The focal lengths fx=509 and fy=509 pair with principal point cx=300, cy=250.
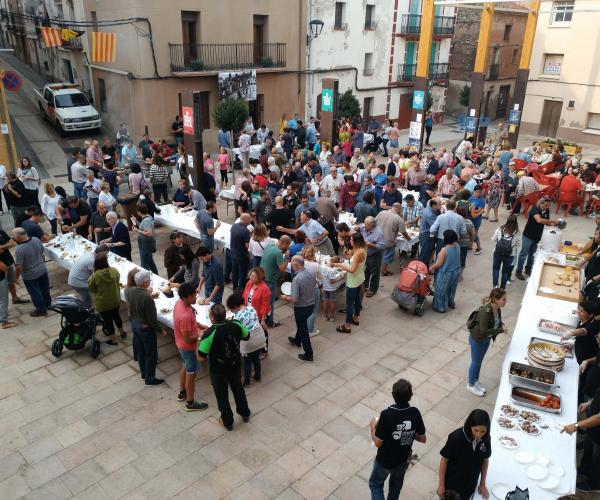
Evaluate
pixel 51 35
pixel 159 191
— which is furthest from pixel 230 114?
pixel 51 35

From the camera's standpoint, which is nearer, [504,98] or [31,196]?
[31,196]

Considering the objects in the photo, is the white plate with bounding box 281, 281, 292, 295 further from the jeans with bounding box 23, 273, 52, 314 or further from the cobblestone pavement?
the jeans with bounding box 23, 273, 52, 314

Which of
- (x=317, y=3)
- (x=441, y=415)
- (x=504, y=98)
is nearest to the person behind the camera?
(x=441, y=415)

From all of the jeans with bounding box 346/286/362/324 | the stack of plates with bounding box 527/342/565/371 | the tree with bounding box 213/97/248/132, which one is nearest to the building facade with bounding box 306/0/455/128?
the tree with bounding box 213/97/248/132

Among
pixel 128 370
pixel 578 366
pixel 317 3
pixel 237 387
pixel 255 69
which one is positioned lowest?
pixel 128 370

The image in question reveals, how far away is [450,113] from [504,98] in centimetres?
353

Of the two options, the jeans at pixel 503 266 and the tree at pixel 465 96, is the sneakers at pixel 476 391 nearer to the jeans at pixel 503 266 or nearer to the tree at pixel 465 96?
the jeans at pixel 503 266

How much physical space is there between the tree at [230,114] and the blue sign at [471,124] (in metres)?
8.79

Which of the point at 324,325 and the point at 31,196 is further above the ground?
the point at 31,196

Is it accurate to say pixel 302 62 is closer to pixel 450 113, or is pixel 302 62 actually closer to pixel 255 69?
pixel 255 69

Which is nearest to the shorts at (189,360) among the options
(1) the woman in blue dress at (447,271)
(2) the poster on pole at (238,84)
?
(1) the woman in blue dress at (447,271)

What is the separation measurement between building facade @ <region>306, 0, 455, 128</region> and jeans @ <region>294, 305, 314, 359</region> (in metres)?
18.9

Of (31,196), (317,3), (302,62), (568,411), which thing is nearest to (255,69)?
(302,62)

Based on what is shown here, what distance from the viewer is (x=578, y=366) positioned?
5.85m
